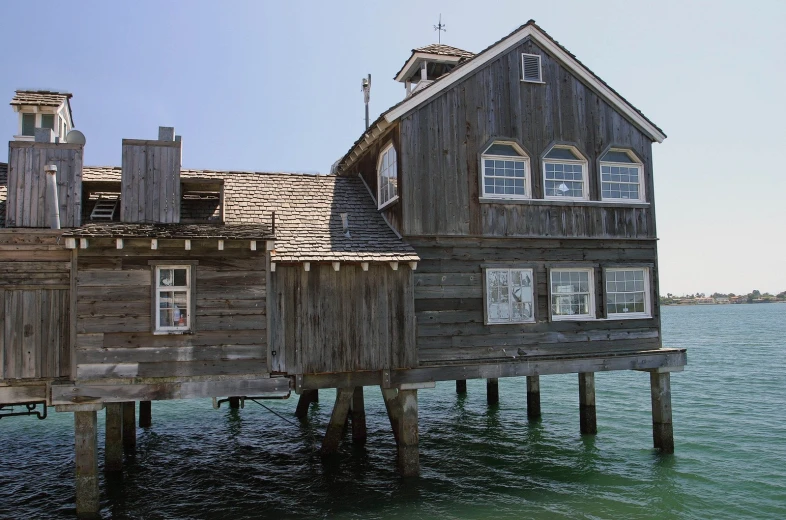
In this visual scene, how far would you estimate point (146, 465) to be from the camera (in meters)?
18.0

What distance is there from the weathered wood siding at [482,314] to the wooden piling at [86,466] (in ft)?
24.9

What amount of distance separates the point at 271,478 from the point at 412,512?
4662 millimetres

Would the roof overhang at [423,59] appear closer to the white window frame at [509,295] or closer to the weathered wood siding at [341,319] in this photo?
the white window frame at [509,295]

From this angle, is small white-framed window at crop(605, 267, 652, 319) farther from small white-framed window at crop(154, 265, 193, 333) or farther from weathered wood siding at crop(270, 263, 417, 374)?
small white-framed window at crop(154, 265, 193, 333)

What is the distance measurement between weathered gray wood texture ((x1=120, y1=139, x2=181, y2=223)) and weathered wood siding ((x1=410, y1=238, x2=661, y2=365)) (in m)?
6.00

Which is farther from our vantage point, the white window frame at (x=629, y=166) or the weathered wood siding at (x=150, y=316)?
the white window frame at (x=629, y=166)

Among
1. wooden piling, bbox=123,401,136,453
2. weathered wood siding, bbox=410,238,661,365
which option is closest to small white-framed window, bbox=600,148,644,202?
weathered wood siding, bbox=410,238,661,365

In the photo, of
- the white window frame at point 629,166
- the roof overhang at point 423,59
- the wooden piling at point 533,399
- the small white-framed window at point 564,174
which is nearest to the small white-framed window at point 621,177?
the white window frame at point 629,166

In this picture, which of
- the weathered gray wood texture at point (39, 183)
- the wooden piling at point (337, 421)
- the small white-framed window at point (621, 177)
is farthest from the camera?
the wooden piling at point (337, 421)

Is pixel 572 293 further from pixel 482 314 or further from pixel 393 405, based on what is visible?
pixel 393 405

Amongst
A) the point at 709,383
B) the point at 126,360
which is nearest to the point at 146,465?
the point at 126,360

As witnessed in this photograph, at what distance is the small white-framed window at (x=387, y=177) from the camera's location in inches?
648

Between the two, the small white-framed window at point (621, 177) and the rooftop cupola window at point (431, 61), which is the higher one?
the rooftop cupola window at point (431, 61)

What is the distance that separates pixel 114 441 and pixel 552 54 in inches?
638
